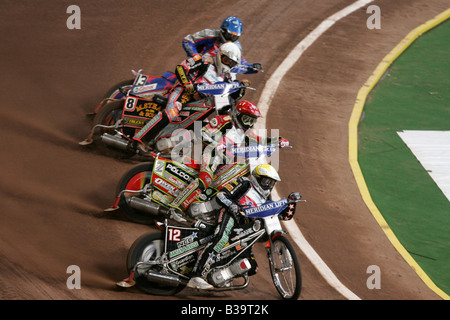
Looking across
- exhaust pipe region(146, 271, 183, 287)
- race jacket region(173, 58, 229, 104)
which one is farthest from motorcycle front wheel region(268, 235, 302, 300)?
race jacket region(173, 58, 229, 104)

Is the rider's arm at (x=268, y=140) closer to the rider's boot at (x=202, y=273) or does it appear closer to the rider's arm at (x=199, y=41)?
the rider's boot at (x=202, y=273)

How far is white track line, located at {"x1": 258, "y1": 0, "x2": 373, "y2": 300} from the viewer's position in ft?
33.4

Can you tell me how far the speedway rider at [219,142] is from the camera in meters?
10.0

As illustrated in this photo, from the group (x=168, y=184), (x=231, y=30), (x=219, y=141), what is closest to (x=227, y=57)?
(x=231, y=30)

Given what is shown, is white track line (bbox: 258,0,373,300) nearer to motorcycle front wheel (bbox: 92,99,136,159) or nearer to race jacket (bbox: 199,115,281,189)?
race jacket (bbox: 199,115,281,189)

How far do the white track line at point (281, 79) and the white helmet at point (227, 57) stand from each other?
2615mm

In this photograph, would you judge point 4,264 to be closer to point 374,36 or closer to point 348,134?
point 348,134

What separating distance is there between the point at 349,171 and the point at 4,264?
7.63m

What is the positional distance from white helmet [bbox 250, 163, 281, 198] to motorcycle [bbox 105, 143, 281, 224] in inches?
25.9

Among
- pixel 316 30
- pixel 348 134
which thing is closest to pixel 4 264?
pixel 348 134

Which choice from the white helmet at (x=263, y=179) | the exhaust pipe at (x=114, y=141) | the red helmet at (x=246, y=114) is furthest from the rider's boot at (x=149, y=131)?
the white helmet at (x=263, y=179)

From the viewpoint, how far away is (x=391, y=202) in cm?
1265

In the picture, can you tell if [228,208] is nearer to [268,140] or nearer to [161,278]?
[161,278]

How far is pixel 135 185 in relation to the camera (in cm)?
1047
